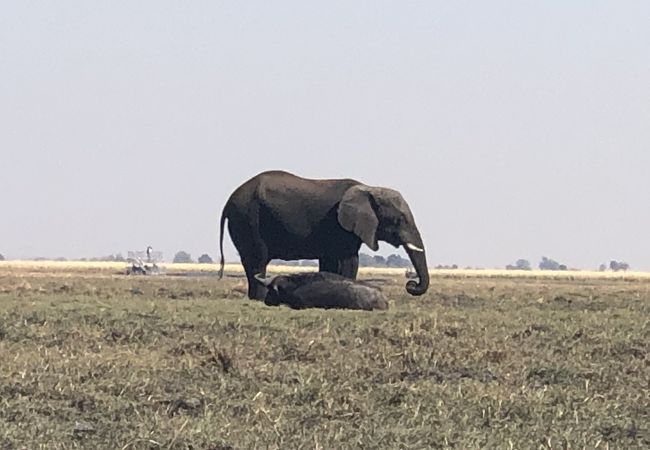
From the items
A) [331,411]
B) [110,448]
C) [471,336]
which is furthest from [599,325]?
[110,448]

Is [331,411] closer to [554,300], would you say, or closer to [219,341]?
[219,341]

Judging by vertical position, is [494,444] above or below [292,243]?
below

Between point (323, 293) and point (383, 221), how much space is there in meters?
3.78

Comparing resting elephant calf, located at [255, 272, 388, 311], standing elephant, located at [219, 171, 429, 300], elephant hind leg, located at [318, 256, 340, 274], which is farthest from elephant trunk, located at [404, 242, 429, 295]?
resting elephant calf, located at [255, 272, 388, 311]

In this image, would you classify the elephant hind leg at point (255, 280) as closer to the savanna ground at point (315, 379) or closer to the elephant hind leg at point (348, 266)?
the elephant hind leg at point (348, 266)

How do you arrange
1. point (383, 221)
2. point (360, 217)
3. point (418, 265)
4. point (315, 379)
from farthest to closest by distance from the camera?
1. point (383, 221)
2. point (418, 265)
3. point (360, 217)
4. point (315, 379)

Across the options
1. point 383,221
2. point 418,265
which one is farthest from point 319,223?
point 418,265

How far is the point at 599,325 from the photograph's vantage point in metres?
17.3

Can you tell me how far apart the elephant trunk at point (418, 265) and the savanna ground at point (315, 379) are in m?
4.74

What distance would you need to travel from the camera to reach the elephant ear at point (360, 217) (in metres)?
23.2

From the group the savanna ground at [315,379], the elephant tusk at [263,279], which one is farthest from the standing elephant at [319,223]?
the savanna ground at [315,379]

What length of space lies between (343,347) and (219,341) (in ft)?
5.04

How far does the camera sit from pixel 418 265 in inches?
930

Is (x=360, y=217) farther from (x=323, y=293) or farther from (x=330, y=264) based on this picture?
(x=323, y=293)
